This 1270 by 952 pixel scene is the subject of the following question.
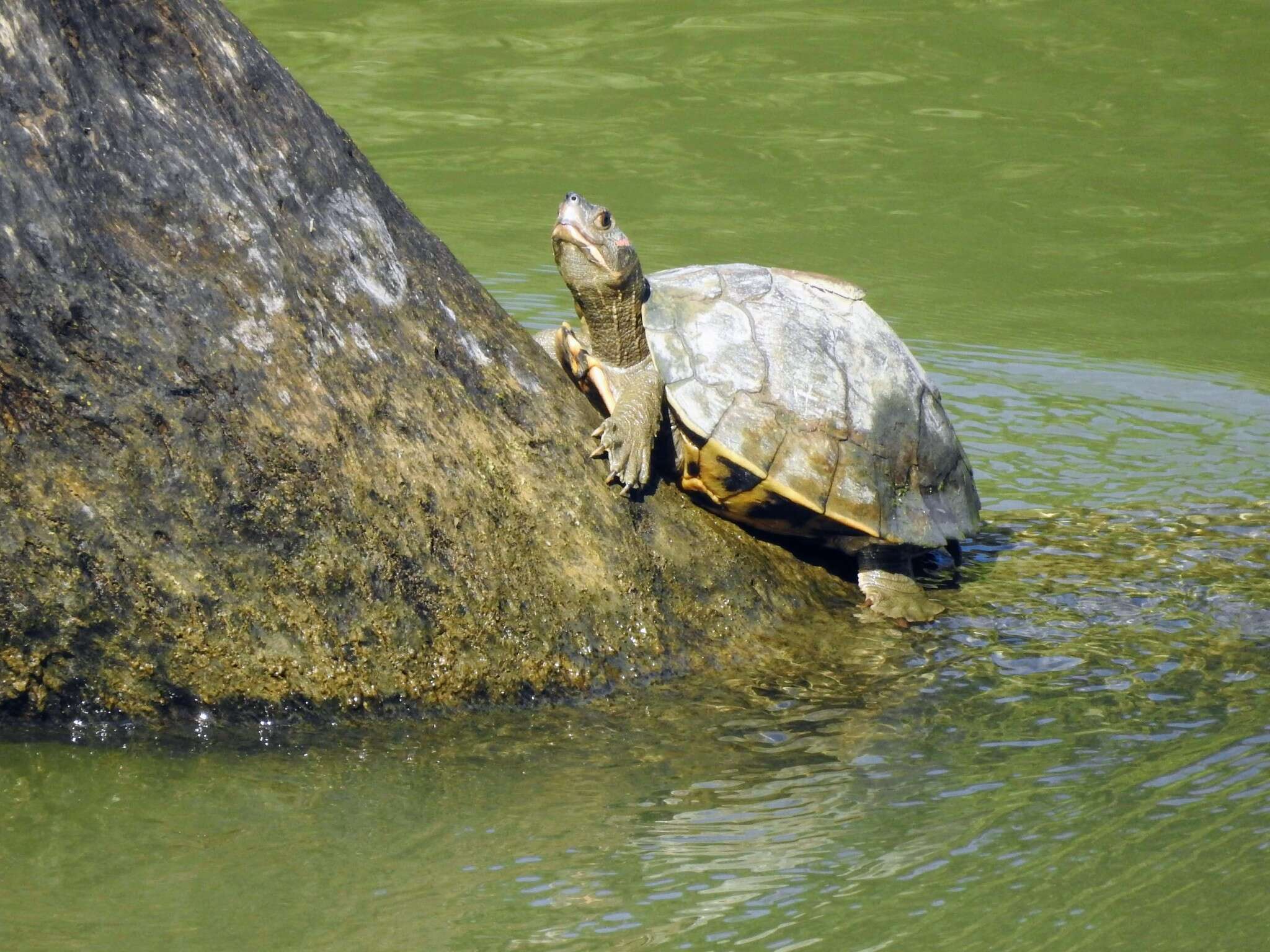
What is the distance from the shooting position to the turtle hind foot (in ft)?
14.4

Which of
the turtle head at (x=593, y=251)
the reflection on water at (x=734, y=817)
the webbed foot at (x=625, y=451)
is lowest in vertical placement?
the reflection on water at (x=734, y=817)

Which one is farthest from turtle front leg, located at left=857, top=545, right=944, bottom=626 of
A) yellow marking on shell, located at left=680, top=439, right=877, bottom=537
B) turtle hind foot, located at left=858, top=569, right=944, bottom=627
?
yellow marking on shell, located at left=680, top=439, right=877, bottom=537

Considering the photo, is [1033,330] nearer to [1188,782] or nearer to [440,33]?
[1188,782]

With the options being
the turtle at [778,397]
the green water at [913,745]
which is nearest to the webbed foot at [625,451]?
the turtle at [778,397]

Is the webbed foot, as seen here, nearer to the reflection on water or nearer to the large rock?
the large rock

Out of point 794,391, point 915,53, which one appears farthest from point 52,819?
point 915,53

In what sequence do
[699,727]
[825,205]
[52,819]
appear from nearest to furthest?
[52,819]
[699,727]
[825,205]

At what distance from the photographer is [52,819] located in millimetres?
3193

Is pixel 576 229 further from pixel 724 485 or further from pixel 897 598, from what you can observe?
pixel 897 598

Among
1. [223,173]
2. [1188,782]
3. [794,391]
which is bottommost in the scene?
[1188,782]

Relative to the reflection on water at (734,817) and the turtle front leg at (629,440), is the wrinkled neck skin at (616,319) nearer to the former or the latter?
the turtle front leg at (629,440)

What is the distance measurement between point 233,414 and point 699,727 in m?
1.29

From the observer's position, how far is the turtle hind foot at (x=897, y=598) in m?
4.38

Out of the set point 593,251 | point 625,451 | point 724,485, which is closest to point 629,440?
point 625,451
